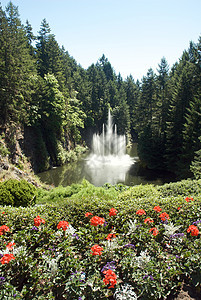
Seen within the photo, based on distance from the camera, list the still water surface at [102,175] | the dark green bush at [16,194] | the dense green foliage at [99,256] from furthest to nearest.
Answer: the still water surface at [102,175] → the dark green bush at [16,194] → the dense green foliage at [99,256]

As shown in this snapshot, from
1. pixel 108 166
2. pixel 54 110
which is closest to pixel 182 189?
pixel 108 166

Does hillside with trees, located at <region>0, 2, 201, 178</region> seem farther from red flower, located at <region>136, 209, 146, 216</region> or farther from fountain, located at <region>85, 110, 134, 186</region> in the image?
red flower, located at <region>136, 209, 146, 216</region>

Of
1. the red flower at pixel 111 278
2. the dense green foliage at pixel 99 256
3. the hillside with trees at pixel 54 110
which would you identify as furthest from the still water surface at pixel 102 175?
the red flower at pixel 111 278

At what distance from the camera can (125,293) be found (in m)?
2.86

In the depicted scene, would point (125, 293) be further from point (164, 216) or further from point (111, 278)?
point (164, 216)

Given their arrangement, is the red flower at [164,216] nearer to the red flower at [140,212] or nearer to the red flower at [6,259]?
the red flower at [140,212]

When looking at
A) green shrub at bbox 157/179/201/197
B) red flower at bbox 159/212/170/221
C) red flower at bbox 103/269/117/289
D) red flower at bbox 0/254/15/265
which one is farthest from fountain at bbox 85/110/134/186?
red flower at bbox 103/269/117/289

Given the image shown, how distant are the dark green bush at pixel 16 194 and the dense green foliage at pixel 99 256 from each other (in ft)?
8.54

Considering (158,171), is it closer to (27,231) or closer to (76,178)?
(76,178)

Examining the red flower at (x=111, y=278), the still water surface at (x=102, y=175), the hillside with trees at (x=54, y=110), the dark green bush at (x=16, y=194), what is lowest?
the still water surface at (x=102, y=175)

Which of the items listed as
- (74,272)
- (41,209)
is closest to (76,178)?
(41,209)

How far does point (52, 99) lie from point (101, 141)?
1886cm

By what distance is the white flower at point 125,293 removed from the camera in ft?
9.18

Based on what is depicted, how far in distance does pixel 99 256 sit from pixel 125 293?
2.27 ft
